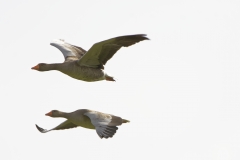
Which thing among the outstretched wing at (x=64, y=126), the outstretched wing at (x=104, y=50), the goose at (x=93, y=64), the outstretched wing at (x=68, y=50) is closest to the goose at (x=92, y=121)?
the outstretched wing at (x=64, y=126)

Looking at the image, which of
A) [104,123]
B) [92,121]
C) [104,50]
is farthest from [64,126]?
[104,123]

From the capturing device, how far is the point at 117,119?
26406 mm

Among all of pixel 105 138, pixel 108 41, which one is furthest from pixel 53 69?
pixel 105 138

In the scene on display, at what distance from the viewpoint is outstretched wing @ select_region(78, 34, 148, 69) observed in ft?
84.2

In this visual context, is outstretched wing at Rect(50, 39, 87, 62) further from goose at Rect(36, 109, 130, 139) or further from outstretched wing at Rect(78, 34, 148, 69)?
goose at Rect(36, 109, 130, 139)

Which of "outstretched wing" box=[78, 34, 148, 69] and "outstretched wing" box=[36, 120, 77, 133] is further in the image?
"outstretched wing" box=[36, 120, 77, 133]

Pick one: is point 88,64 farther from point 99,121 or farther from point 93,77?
point 99,121

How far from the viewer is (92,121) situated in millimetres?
25312

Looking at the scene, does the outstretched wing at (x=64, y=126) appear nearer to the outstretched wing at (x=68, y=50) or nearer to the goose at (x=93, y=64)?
the goose at (x=93, y=64)

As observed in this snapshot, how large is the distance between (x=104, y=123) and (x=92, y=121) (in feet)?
1.96

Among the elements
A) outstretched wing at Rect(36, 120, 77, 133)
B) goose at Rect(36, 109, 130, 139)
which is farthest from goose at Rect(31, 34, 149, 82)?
outstretched wing at Rect(36, 120, 77, 133)

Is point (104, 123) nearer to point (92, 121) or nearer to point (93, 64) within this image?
point (92, 121)

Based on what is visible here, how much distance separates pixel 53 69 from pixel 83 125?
2.08 meters

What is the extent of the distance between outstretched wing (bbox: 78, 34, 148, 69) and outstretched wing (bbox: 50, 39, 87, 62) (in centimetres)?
169
